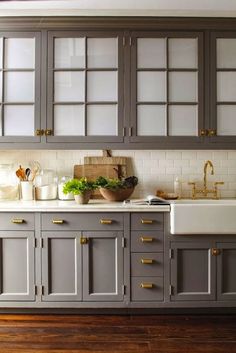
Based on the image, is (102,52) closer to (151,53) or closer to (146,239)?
(151,53)

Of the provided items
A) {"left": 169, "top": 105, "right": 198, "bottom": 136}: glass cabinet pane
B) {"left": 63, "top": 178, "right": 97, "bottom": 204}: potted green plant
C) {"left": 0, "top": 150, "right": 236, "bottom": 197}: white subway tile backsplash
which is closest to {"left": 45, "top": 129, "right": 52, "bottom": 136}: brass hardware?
{"left": 0, "top": 150, "right": 236, "bottom": 197}: white subway tile backsplash

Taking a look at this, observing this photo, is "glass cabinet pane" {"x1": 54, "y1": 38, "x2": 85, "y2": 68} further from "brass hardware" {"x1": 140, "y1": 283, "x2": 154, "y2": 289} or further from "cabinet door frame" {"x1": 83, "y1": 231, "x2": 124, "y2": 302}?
"brass hardware" {"x1": 140, "y1": 283, "x2": 154, "y2": 289}

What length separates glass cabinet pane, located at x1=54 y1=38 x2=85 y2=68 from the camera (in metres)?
3.35

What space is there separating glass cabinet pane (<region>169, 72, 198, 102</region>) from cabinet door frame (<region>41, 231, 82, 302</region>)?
4.92ft

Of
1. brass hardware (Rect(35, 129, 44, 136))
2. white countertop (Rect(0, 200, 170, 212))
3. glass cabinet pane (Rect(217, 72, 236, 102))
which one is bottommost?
white countertop (Rect(0, 200, 170, 212))

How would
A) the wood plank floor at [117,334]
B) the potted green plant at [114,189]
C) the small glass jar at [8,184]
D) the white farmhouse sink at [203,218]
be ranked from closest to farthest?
the wood plank floor at [117,334]
the white farmhouse sink at [203,218]
the potted green plant at [114,189]
the small glass jar at [8,184]

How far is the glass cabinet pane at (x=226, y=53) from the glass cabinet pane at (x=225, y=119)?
36cm

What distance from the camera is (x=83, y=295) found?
3096mm

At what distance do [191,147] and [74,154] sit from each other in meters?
1.15

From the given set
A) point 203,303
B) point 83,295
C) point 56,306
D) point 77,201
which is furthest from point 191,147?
point 56,306

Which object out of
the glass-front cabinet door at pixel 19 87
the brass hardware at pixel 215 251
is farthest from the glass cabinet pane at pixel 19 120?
the brass hardware at pixel 215 251

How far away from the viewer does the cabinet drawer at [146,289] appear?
122 inches

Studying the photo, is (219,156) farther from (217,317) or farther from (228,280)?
(217,317)

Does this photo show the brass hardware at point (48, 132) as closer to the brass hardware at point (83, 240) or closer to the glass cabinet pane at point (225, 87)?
the brass hardware at point (83, 240)
